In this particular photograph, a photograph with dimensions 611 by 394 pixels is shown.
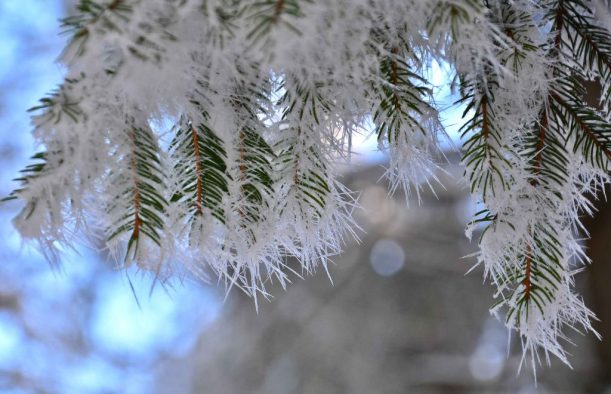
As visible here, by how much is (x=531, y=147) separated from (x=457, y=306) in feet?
8.45

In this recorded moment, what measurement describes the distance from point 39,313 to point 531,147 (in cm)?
253

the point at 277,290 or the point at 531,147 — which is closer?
the point at 531,147

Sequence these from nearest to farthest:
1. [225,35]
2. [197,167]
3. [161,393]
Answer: [225,35], [197,167], [161,393]

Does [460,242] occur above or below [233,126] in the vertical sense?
below

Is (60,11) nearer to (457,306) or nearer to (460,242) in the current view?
(460,242)

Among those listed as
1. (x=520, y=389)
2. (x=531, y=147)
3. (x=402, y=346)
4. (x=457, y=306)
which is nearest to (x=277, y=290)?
(x=402, y=346)

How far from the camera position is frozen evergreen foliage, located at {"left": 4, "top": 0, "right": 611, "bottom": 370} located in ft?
0.98

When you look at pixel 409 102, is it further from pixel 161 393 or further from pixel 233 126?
pixel 161 393

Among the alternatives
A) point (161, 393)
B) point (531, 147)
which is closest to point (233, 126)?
point (531, 147)

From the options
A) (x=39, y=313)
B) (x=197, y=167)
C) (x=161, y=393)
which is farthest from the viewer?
(x=161, y=393)

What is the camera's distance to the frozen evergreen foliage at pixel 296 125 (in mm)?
298

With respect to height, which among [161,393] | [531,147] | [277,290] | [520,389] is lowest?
[520,389]

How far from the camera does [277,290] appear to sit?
9.39 ft

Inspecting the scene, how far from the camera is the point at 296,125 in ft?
1.43
